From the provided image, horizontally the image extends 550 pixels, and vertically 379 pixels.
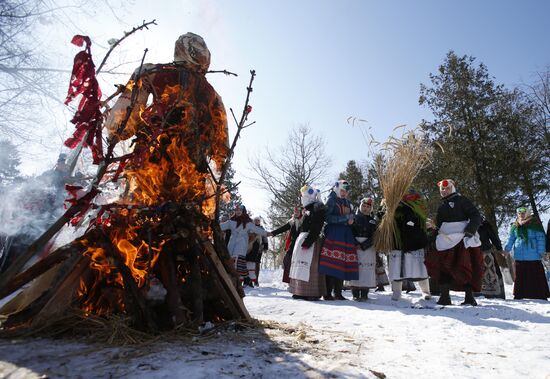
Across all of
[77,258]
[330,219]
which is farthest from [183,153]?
[330,219]

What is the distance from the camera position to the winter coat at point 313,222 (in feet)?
20.9

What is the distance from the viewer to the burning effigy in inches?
97.9

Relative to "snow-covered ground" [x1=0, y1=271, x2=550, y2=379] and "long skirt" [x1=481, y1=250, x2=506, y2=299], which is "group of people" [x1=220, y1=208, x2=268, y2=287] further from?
"snow-covered ground" [x1=0, y1=271, x2=550, y2=379]

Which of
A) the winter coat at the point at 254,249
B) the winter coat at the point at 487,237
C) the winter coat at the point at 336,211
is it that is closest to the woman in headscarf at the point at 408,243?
the winter coat at the point at 336,211

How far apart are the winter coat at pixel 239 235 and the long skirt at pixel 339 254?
3.21 metres

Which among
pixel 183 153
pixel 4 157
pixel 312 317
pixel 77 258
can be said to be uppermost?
pixel 4 157

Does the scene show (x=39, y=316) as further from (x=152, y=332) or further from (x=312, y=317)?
(x=312, y=317)

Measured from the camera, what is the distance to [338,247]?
640 centimetres

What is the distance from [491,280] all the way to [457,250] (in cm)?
270

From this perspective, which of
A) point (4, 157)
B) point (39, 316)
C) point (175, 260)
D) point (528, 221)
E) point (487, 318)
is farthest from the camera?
point (528, 221)

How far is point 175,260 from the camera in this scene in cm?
282

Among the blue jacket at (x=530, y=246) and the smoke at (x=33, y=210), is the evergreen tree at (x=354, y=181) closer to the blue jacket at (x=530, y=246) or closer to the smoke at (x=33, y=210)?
the blue jacket at (x=530, y=246)

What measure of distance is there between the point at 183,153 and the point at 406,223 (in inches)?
182

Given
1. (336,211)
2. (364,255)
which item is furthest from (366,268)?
(336,211)
